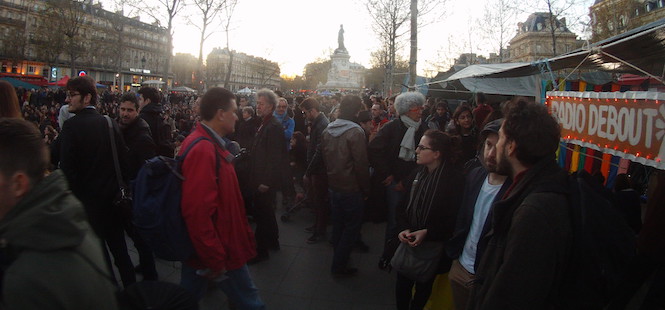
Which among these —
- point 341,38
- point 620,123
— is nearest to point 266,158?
point 620,123

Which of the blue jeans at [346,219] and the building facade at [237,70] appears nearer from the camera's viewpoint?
the blue jeans at [346,219]

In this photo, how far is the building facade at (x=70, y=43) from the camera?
1375 inches

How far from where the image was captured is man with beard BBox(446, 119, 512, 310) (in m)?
2.35

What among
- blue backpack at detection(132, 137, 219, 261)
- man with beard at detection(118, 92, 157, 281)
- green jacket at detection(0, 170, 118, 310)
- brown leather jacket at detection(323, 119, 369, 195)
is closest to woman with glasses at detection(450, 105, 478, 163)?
brown leather jacket at detection(323, 119, 369, 195)

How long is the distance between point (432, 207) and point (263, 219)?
8.05ft

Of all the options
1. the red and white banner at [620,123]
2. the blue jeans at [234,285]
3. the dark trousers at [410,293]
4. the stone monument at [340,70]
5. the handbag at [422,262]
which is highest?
the stone monument at [340,70]

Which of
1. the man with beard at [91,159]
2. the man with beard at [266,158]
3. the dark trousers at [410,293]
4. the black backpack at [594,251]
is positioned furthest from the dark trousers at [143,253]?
the black backpack at [594,251]

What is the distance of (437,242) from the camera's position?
9.29 feet

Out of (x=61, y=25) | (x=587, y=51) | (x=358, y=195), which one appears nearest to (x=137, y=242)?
(x=358, y=195)

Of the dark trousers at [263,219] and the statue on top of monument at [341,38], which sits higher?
the statue on top of monument at [341,38]

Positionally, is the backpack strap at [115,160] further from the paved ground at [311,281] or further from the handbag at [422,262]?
the handbag at [422,262]

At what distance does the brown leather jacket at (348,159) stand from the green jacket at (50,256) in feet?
9.86

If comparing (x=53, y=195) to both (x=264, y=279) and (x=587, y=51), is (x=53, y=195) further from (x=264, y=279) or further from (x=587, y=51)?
(x=587, y=51)

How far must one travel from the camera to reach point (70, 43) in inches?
1356
